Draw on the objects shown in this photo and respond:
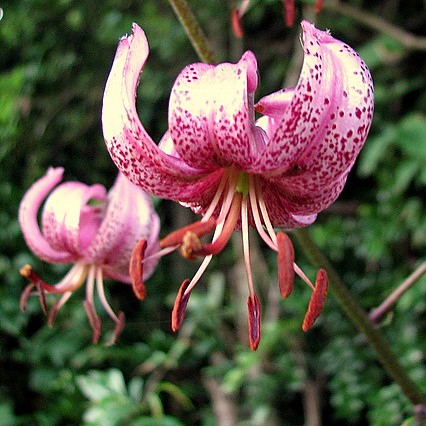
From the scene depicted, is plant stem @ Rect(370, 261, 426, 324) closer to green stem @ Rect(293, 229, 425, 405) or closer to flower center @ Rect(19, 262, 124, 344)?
green stem @ Rect(293, 229, 425, 405)

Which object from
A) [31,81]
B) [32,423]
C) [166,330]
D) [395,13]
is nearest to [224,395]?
[166,330]

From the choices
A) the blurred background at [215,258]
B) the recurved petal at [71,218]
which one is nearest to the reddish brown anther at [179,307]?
the recurved petal at [71,218]

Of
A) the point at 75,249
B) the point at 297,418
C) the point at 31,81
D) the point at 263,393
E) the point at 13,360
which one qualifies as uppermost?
the point at 31,81

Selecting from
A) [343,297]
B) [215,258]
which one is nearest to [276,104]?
[343,297]

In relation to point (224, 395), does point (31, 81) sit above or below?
above

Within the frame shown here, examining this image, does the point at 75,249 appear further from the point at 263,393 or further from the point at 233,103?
the point at 263,393

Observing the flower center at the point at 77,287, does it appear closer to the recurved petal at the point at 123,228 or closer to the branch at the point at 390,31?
the recurved petal at the point at 123,228

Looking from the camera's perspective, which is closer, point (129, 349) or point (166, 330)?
point (129, 349)
